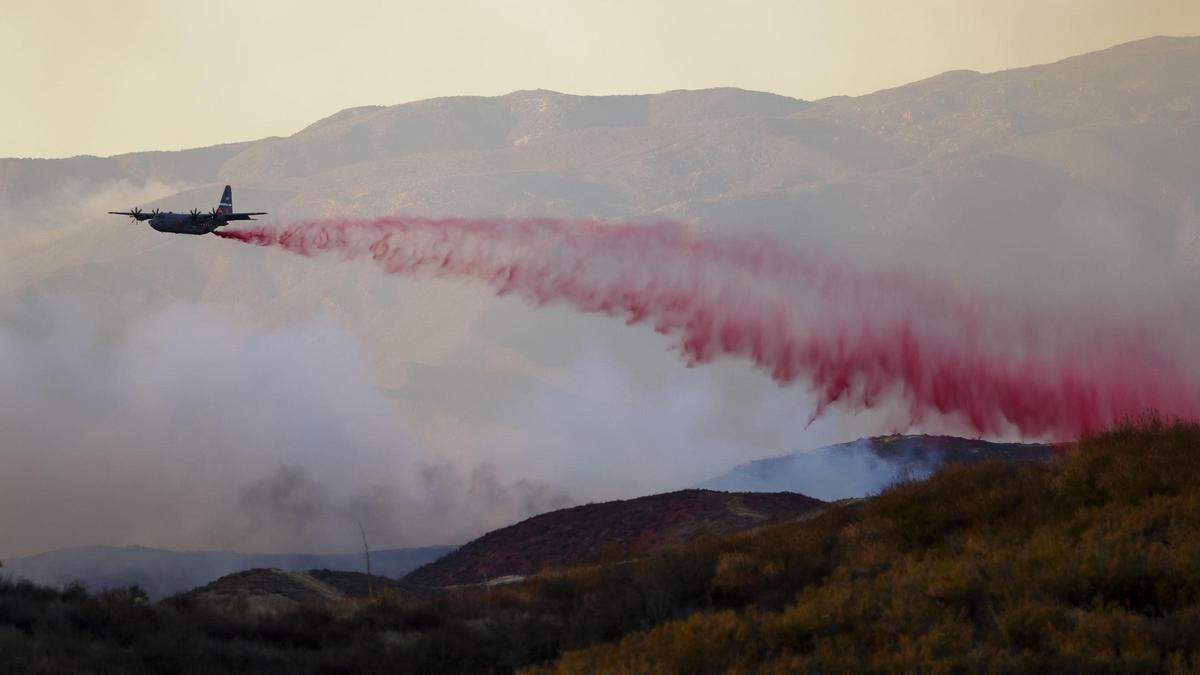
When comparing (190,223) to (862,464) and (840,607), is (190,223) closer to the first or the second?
(862,464)

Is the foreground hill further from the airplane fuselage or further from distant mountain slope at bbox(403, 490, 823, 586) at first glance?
the airplane fuselage

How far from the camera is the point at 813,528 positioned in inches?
1348

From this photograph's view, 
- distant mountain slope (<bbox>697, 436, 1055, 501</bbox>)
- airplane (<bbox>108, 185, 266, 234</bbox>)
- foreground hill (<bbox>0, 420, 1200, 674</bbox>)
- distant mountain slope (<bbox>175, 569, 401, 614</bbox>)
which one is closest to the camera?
foreground hill (<bbox>0, 420, 1200, 674</bbox>)

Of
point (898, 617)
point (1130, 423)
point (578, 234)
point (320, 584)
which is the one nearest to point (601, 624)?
point (898, 617)

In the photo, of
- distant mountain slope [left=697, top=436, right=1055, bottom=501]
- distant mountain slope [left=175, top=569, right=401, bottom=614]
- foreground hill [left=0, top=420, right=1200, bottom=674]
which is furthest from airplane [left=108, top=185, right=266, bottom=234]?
foreground hill [left=0, top=420, right=1200, bottom=674]

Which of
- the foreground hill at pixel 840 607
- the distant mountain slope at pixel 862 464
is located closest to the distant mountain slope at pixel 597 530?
the distant mountain slope at pixel 862 464

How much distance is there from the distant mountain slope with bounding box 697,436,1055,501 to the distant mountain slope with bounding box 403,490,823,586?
62.4ft

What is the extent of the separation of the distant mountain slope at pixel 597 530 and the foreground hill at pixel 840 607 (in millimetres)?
21553

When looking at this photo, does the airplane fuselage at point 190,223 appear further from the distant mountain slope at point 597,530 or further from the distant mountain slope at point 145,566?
the distant mountain slope at point 145,566

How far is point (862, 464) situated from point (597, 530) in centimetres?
2983

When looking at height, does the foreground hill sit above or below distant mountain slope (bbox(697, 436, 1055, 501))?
above

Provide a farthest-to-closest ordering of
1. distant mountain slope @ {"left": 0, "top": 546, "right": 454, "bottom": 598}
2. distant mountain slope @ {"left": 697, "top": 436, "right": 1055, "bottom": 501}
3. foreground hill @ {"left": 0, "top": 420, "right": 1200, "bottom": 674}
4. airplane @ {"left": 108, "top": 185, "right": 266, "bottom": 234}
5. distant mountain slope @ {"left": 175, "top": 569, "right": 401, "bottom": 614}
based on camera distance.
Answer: distant mountain slope @ {"left": 0, "top": 546, "right": 454, "bottom": 598}
distant mountain slope @ {"left": 697, "top": 436, "right": 1055, "bottom": 501}
airplane @ {"left": 108, "top": 185, "right": 266, "bottom": 234}
distant mountain slope @ {"left": 175, "top": 569, "right": 401, "bottom": 614}
foreground hill @ {"left": 0, "top": 420, "right": 1200, "bottom": 674}

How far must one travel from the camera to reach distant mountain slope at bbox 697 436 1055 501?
3250 inches

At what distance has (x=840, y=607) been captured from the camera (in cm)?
2677
